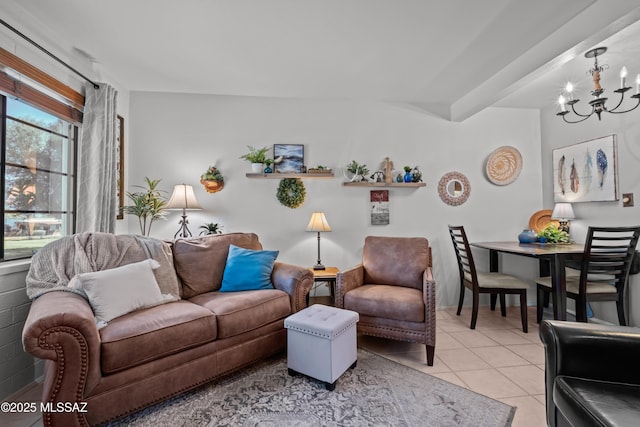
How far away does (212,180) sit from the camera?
3150 millimetres

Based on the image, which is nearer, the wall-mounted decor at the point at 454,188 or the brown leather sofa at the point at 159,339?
the brown leather sofa at the point at 159,339

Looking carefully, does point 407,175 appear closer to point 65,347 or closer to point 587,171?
point 587,171

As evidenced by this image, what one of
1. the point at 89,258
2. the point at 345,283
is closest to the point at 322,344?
the point at 345,283

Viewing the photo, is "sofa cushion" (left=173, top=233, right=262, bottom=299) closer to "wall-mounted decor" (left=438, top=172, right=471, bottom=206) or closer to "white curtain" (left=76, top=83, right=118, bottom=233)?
"white curtain" (left=76, top=83, right=118, bottom=233)

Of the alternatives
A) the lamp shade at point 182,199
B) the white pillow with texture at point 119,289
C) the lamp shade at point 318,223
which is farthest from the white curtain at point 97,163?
the lamp shade at point 318,223

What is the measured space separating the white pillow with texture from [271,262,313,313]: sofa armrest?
86 centimetres

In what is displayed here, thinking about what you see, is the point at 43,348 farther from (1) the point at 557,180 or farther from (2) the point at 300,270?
(1) the point at 557,180

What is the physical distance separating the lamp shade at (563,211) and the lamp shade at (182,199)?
384cm

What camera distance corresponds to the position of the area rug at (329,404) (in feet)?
5.20

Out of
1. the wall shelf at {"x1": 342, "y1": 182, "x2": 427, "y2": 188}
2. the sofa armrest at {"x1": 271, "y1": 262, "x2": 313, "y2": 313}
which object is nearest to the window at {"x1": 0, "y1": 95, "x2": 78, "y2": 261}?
the sofa armrest at {"x1": 271, "y1": 262, "x2": 313, "y2": 313}

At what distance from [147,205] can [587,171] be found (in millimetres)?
4526

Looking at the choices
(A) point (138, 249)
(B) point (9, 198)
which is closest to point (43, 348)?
(A) point (138, 249)

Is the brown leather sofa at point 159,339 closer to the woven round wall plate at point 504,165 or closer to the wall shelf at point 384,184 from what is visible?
the wall shelf at point 384,184

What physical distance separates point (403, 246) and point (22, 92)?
3087 millimetres
